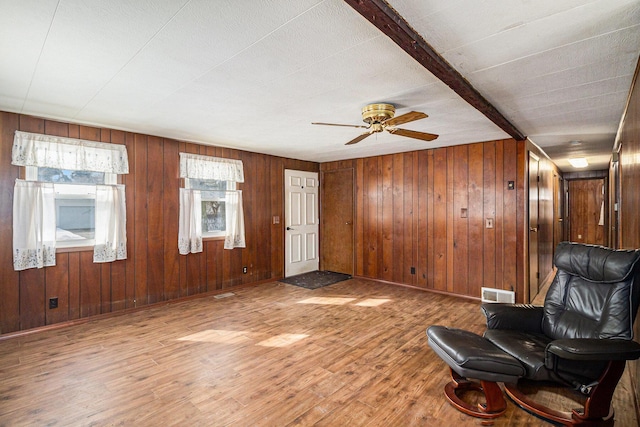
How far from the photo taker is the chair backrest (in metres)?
1.99

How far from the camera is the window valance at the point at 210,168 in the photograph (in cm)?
453

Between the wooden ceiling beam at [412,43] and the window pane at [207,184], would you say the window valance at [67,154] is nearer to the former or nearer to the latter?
the window pane at [207,184]

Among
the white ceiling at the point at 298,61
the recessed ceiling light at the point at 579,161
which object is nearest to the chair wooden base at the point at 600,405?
the white ceiling at the point at 298,61

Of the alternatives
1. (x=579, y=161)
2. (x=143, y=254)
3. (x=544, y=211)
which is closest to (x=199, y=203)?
(x=143, y=254)

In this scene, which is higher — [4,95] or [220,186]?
[4,95]

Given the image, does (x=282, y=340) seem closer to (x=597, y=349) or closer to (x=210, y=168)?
(x=597, y=349)

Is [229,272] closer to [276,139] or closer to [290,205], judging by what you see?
[290,205]

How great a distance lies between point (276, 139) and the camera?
4.46m

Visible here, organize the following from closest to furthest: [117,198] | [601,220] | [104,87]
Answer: [104,87], [117,198], [601,220]

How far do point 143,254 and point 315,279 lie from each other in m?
2.90

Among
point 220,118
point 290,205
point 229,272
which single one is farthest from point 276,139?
point 229,272

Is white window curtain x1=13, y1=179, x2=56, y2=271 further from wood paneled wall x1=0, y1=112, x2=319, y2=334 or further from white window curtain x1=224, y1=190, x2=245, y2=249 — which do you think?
white window curtain x1=224, y1=190, x2=245, y2=249

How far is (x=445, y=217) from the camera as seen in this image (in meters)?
4.91

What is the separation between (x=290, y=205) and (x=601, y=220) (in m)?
7.81
